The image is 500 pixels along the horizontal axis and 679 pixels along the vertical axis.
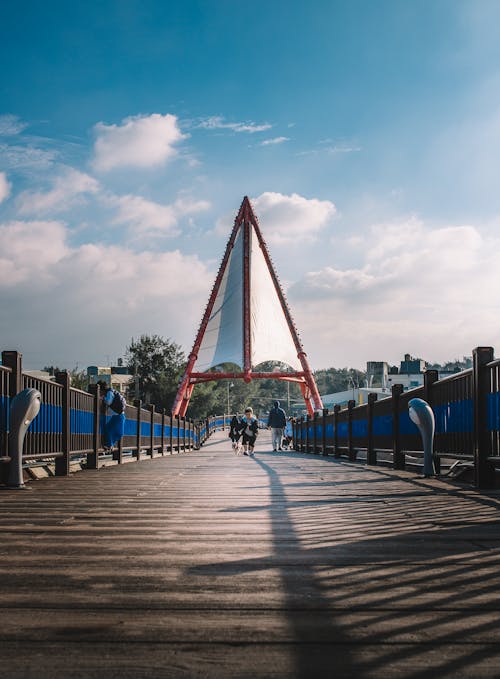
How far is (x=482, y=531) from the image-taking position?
4121 mm

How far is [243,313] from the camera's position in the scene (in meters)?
67.3

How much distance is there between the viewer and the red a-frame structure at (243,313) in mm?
64688

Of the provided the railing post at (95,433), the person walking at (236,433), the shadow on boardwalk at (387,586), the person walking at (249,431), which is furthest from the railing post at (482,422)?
the person walking at (236,433)

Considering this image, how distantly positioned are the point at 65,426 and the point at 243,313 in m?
57.4

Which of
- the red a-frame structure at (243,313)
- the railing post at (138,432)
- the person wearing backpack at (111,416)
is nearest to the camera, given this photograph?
the person wearing backpack at (111,416)

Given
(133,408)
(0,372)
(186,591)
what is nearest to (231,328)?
(133,408)

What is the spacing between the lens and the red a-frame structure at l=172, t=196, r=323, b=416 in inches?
2547

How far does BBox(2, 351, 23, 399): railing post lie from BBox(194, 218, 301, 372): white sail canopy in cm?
5688

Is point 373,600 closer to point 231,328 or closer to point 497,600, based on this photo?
point 497,600

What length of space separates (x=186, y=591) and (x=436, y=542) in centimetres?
169

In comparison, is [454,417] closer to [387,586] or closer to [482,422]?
[482,422]

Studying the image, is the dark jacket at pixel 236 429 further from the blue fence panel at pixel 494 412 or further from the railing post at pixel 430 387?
the blue fence panel at pixel 494 412

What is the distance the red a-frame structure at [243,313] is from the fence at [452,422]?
161 feet

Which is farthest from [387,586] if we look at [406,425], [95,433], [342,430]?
[342,430]
